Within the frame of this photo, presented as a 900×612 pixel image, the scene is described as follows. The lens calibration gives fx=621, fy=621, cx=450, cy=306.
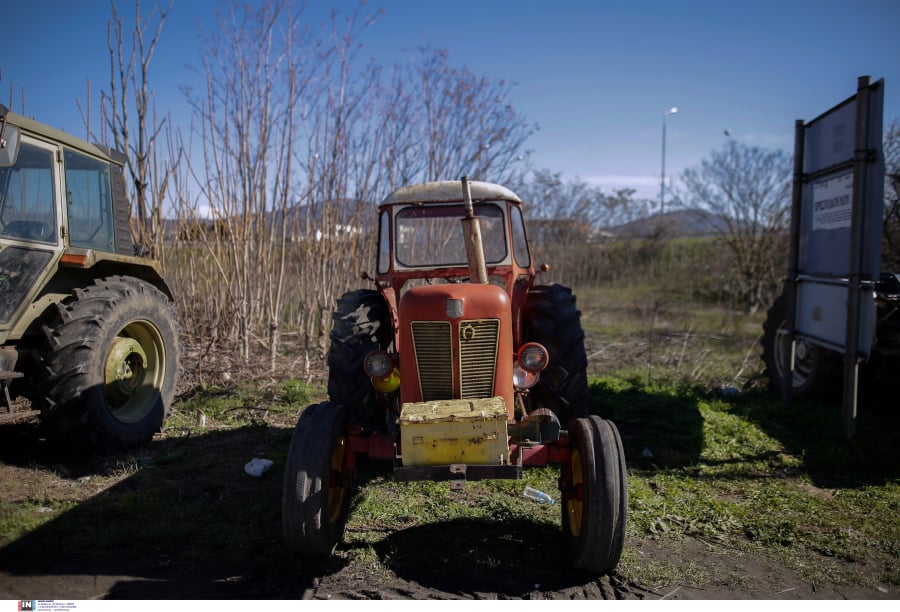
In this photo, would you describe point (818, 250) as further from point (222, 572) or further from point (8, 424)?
point (8, 424)

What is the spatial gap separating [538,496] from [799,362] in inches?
152

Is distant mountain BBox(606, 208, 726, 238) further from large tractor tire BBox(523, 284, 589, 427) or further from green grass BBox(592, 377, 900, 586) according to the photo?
large tractor tire BBox(523, 284, 589, 427)

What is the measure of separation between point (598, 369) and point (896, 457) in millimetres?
3226

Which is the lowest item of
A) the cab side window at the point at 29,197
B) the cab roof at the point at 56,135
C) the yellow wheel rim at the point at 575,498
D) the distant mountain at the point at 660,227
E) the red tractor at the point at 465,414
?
the yellow wheel rim at the point at 575,498

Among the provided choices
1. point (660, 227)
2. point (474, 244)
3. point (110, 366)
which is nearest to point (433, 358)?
point (474, 244)

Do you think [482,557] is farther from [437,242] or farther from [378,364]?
[437,242]

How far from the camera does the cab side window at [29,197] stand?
3.75 m

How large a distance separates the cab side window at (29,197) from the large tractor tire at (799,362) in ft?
19.0

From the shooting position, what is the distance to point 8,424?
14.6 ft

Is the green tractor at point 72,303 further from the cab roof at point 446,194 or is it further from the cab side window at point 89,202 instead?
the cab roof at point 446,194

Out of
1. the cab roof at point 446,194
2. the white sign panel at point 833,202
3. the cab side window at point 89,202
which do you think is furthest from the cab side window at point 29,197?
the white sign panel at point 833,202

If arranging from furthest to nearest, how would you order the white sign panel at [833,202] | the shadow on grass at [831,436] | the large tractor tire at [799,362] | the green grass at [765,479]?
the large tractor tire at [799,362] < the white sign panel at [833,202] < the shadow on grass at [831,436] < the green grass at [765,479]

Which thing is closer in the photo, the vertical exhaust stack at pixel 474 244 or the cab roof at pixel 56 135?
the vertical exhaust stack at pixel 474 244

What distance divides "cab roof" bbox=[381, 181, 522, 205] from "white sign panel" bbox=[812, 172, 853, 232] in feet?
8.47
